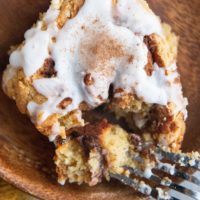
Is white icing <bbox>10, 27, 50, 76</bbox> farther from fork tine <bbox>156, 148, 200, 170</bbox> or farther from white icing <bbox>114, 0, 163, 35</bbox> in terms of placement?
fork tine <bbox>156, 148, 200, 170</bbox>

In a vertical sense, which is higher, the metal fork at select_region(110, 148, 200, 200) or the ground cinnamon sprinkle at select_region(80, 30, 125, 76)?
the ground cinnamon sprinkle at select_region(80, 30, 125, 76)

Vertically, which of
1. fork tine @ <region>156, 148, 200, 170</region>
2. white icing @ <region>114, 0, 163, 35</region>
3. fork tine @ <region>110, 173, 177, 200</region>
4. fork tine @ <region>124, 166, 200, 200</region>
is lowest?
fork tine @ <region>110, 173, 177, 200</region>

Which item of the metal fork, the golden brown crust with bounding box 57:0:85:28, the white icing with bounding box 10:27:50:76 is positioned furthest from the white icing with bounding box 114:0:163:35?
the metal fork

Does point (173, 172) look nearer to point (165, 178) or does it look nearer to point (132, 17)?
point (165, 178)

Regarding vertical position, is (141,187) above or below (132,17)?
below

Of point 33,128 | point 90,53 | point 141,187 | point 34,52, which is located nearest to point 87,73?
point 90,53

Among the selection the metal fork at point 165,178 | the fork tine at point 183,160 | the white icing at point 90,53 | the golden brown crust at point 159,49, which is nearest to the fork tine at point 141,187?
the metal fork at point 165,178
